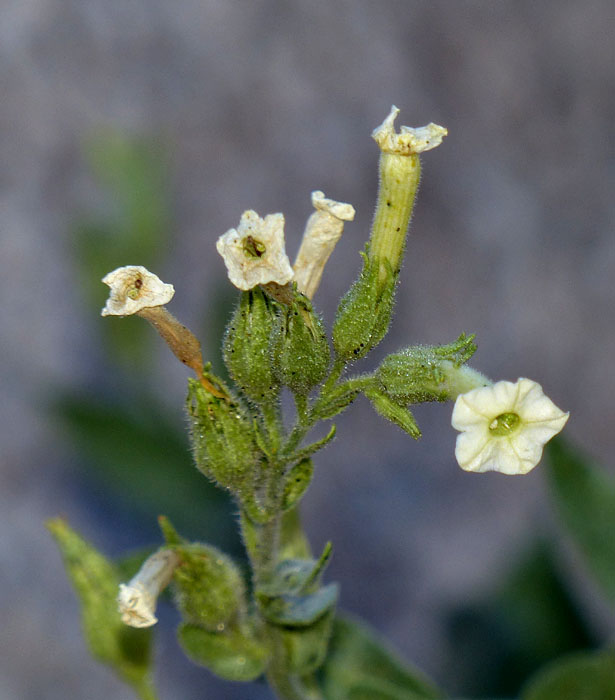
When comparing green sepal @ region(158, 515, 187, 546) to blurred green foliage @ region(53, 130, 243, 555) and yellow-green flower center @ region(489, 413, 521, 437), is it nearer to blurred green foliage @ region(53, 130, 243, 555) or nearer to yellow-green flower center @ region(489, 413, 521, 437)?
yellow-green flower center @ region(489, 413, 521, 437)

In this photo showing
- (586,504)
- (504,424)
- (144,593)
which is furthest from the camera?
(586,504)

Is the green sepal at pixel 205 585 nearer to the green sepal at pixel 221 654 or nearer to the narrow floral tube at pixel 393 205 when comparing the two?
the green sepal at pixel 221 654

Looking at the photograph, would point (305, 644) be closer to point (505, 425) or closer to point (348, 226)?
point (505, 425)

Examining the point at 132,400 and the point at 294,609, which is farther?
the point at 132,400

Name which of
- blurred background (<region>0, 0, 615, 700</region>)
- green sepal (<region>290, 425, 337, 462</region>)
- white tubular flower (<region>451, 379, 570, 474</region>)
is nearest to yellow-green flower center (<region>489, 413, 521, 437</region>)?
white tubular flower (<region>451, 379, 570, 474</region>)

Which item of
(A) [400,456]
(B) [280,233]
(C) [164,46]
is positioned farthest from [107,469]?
(C) [164,46]

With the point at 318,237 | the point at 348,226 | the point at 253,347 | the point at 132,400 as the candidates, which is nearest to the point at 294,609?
the point at 253,347

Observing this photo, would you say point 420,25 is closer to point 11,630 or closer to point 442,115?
point 442,115
